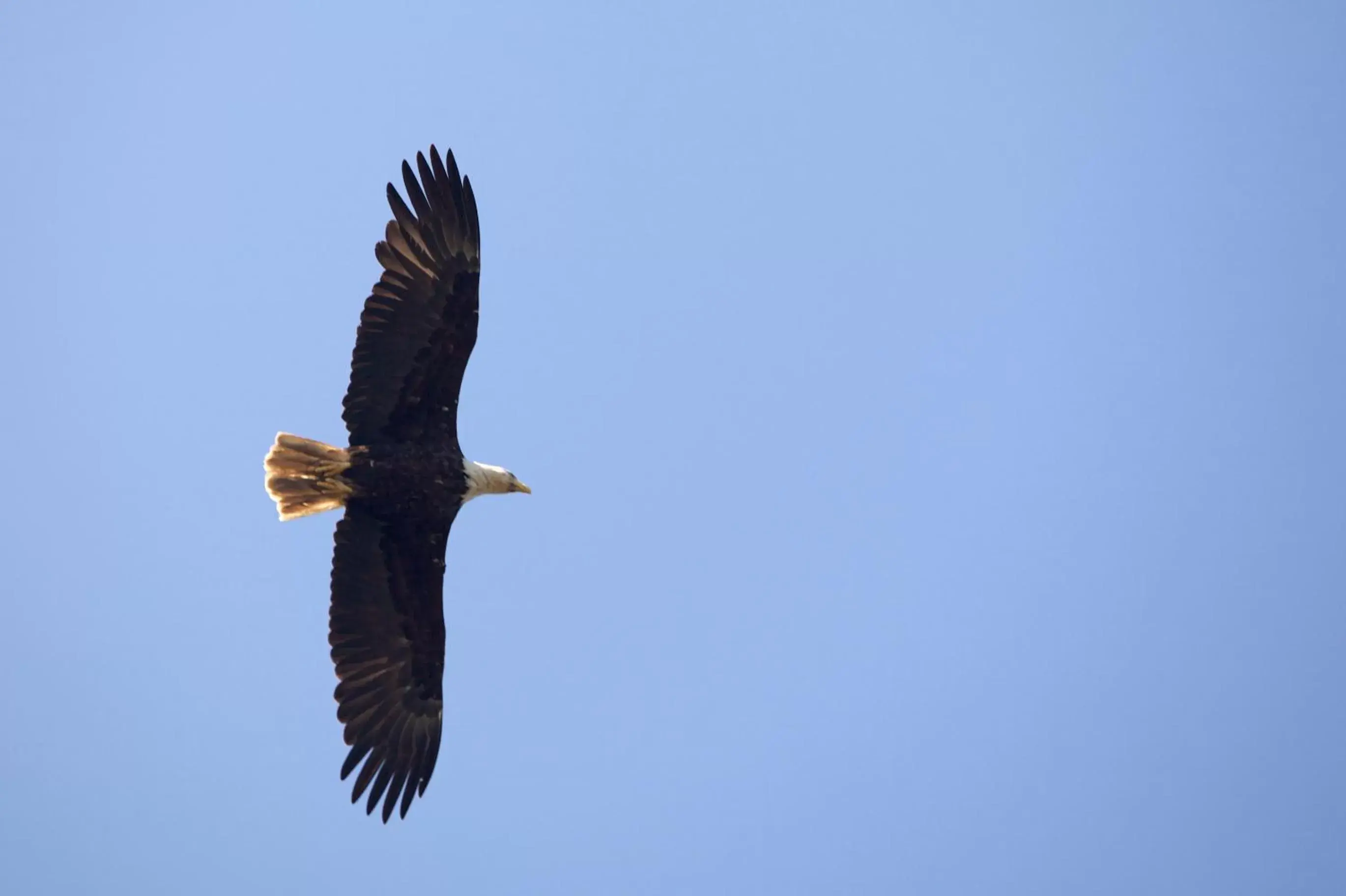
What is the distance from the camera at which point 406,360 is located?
14.0 meters

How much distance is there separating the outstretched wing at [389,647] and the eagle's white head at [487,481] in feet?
1.48

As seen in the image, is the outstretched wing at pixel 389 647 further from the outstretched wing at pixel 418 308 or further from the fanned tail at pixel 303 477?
the outstretched wing at pixel 418 308

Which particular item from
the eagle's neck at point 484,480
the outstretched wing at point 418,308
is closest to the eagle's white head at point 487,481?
the eagle's neck at point 484,480

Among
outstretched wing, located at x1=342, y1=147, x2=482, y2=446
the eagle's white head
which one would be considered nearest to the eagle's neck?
the eagle's white head

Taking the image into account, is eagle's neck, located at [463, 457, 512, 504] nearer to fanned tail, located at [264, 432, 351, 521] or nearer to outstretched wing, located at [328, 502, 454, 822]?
outstretched wing, located at [328, 502, 454, 822]

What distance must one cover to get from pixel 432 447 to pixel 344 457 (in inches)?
33.0

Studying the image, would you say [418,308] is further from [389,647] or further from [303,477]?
[389,647]

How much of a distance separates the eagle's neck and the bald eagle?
0.6 inches

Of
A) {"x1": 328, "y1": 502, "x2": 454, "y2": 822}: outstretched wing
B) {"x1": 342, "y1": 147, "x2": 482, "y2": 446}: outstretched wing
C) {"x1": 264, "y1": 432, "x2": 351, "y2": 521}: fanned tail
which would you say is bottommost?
{"x1": 328, "y1": 502, "x2": 454, "y2": 822}: outstretched wing

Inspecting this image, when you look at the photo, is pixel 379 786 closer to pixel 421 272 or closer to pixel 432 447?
pixel 432 447

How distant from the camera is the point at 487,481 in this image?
48.4ft

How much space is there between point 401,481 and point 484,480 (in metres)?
0.90

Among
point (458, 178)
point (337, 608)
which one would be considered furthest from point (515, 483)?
point (458, 178)

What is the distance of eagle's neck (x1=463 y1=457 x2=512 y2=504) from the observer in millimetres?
14625
